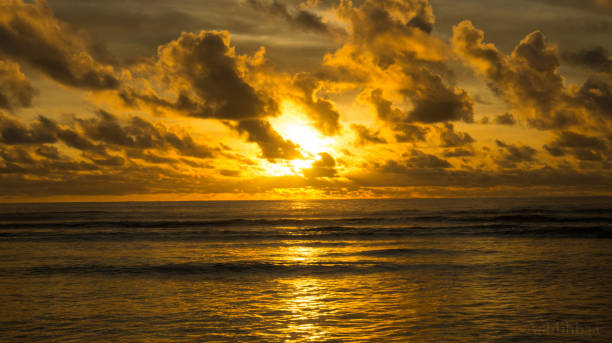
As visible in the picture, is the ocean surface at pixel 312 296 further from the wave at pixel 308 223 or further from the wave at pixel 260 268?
the wave at pixel 308 223

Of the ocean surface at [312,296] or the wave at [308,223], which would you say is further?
the wave at [308,223]

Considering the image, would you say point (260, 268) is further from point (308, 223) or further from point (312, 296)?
point (308, 223)

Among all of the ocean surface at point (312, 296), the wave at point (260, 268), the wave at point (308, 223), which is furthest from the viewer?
the wave at point (308, 223)

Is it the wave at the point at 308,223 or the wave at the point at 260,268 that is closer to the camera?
the wave at the point at 260,268

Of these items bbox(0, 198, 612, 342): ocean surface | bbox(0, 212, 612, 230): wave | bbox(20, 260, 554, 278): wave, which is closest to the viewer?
A: bbox(0, 198, 612, 342): ocean surface

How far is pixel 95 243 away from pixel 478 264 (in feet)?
106

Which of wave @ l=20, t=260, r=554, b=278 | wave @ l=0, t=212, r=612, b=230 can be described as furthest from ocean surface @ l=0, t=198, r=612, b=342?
wave @ l=0, t=212, r=612, b=230

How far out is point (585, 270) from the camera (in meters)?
24.1

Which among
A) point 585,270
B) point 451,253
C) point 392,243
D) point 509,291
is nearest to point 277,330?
point 509,291

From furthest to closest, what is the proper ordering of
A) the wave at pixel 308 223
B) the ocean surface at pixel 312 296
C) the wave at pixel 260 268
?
the wave at pixel 308 223, the wave at pixel 260 268, the ocean surface at pixel 312 296

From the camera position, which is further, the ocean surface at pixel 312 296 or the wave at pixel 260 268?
the wave at pixel 260 268

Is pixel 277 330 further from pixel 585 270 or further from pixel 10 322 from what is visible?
pixel 585 270

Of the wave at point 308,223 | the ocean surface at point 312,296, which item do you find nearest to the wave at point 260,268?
the ocean surface at point 312,296

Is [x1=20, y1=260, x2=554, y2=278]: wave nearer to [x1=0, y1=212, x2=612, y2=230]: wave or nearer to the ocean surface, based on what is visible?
the ocean surface
